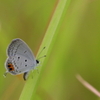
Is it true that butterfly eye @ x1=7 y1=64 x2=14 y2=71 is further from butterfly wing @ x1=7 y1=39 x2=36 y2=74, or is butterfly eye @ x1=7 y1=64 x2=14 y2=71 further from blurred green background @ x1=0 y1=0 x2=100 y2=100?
blurred green background @ x1=0 y1=0 x2=100 y2=100

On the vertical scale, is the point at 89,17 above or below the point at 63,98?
above

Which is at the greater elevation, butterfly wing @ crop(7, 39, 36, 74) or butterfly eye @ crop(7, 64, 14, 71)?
butterfly wing @ crop(7, 39, 36, 74)

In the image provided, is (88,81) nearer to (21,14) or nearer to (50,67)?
(50,67)

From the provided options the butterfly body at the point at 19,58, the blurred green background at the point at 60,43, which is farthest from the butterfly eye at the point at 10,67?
the blurred green background at the point at 60,43

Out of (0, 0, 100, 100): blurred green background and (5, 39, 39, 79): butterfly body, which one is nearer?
(5, 39, 39, 79): butterfly body

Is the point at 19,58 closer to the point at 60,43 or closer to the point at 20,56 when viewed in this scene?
the point at 20,56

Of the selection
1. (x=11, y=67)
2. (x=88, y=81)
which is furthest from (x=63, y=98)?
(x=11, y=67)

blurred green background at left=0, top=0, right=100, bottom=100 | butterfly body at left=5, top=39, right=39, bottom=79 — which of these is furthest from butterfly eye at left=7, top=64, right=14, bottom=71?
blurred green background at left=0, top=0, right=100, bottom=100

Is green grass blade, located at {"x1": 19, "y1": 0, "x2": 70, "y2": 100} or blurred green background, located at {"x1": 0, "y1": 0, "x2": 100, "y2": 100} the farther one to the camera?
blurred green background, located at {"x1": 0, "y1": 0, "x2": 100, "y2": 100}
